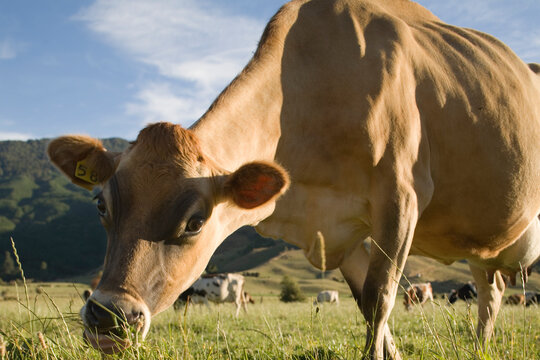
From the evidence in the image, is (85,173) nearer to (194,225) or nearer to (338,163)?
(194,225)

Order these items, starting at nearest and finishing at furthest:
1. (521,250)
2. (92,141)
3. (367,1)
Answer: (92,141) → (367,1) → (521,250)

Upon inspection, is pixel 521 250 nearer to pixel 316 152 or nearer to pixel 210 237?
pixel 316 152

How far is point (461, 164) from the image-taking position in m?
4.61

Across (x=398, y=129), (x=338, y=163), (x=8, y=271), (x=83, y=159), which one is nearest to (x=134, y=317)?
(x=83, y=159)

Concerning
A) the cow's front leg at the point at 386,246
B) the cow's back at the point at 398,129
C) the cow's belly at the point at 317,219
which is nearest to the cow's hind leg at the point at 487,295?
the cow's back at the point at 398,129

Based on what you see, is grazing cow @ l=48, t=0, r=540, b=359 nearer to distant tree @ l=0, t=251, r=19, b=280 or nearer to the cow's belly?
the cow's belly

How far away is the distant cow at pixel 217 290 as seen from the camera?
75.0 feet

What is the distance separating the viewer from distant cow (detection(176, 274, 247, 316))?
22.9 meters

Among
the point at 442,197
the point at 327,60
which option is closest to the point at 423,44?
the point at 327,60

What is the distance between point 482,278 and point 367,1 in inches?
166

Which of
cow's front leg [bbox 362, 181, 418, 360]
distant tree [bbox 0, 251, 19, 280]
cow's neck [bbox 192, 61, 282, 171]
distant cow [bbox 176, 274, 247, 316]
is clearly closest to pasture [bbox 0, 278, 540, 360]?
cow's front leg [bbox 362, 181, 418, 360]

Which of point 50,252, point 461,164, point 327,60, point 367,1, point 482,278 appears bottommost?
point 50,252

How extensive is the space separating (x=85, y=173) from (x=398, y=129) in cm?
256

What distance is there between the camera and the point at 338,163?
13.8 feet
